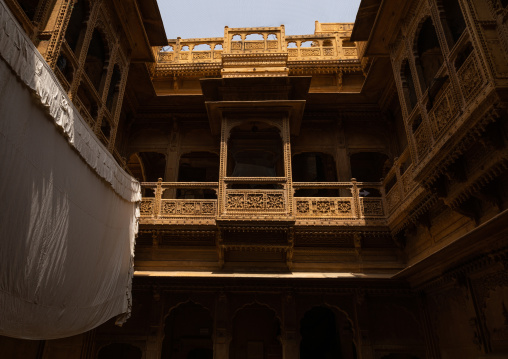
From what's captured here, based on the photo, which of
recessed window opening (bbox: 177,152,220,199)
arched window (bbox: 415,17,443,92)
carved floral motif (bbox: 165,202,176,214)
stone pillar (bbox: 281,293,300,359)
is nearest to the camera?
arched window (bbox: 415,17,443,92)

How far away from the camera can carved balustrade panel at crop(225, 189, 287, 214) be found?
8.53 meters

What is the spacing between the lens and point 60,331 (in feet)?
14.7

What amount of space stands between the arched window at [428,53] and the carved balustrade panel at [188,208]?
18.6 ft

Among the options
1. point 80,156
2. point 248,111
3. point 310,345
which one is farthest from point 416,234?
point 80,156

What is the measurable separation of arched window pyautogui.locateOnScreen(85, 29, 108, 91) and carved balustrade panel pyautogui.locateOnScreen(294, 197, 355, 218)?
226 inches

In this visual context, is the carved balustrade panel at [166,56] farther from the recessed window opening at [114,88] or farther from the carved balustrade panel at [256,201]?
the carved balustrade panel at [256,201]

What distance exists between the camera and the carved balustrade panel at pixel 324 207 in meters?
8.89

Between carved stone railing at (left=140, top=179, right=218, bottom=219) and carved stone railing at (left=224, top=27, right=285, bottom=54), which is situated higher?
carved stone railing at (left=224, top=27, right=285, bottom=54)

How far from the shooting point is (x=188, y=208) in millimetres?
9023

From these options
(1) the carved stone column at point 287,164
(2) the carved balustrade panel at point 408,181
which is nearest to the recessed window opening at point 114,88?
(1) the carved stone column at point 287,164

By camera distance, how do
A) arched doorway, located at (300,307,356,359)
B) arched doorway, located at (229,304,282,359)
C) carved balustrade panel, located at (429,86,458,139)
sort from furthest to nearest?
arched doorway, located at (300,307,356,359) < arched doorway, located at (229,304,282,359) < carved balustrade panel, located at (429,86,458,139)

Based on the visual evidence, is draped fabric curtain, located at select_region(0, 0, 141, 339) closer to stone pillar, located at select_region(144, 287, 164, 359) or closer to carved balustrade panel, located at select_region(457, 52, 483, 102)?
stone pillar, located at select_region(144, 287, 164, 359)

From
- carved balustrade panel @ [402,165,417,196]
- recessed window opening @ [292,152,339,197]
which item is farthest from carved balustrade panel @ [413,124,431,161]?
recessed window opening @ [292,152,339,197]

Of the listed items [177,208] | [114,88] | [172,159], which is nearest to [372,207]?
[177,208]
